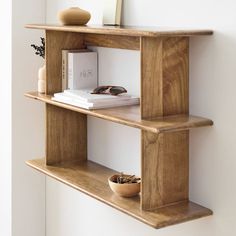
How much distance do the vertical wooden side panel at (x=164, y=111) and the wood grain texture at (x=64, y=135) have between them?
24.8 inches

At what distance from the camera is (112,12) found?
1910 mm

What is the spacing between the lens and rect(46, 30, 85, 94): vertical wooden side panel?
2074 millimetres

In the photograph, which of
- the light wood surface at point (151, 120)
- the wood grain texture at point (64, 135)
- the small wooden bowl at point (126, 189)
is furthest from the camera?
the wood grain texture at point (64, 135)

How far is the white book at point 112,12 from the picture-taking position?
1894 mm

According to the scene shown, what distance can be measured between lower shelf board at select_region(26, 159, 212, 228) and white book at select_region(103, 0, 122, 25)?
1.83 feet
